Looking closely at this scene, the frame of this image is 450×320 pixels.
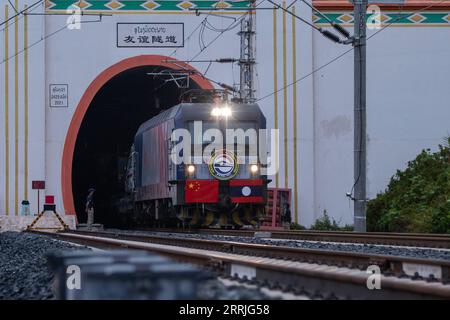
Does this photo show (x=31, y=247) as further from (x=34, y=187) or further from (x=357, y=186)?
(x=34, y=187)

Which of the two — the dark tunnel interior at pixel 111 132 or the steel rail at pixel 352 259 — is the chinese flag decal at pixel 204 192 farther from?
the dark tunnel interior at pixel 111 132

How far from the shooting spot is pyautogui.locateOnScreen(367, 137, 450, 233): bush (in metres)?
18.5

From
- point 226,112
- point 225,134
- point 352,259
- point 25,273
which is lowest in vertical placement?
point 25,273

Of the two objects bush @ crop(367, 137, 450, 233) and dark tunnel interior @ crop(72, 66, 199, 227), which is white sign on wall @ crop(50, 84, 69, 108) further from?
bush @ crop(367, 137, 450, 233)

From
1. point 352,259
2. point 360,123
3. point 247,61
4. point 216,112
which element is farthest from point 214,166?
point 352,259

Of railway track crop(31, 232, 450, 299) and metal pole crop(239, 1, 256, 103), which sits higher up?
metal pole crop(239, 1, 256, 103)

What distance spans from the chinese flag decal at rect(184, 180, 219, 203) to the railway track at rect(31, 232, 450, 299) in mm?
7073

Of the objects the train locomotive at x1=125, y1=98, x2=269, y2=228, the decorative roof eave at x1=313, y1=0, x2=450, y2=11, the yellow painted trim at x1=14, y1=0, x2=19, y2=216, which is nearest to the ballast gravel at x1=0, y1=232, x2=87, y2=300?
the train locomotive at x1=125, y1=98, x2=269, y2=228

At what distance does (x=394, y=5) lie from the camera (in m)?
27.2

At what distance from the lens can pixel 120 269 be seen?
14.1ft

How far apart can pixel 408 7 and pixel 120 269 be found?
2468 cm

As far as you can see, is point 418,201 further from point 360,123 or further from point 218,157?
point 218,157

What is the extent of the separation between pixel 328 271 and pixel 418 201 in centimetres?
1547

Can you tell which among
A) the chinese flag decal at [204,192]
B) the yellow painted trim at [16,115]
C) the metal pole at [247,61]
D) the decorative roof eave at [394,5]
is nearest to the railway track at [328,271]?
the chinese flag decal at [204,192]
